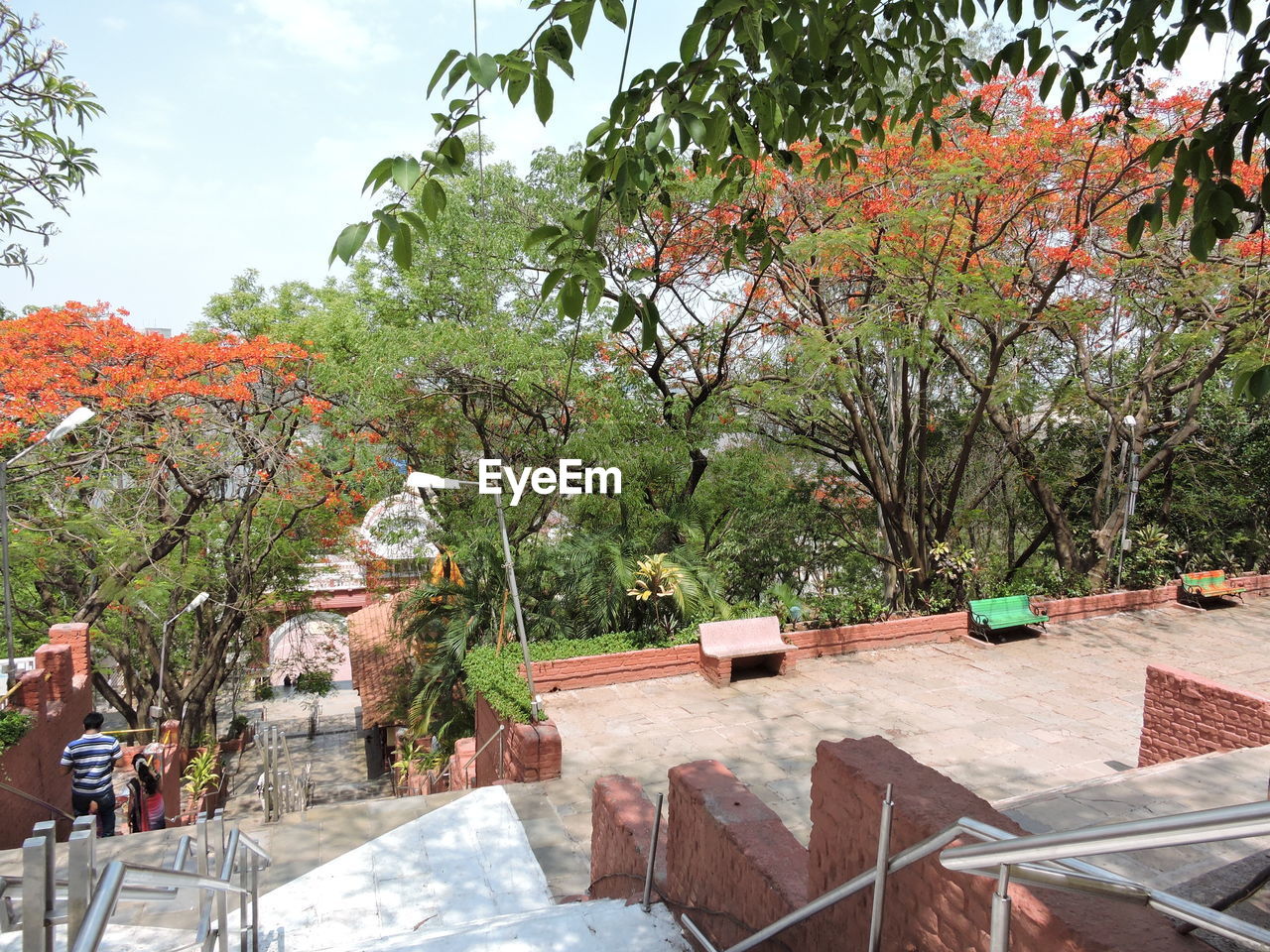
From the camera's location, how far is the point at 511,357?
11516 mm

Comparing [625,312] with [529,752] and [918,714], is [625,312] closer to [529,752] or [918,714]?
[529,752]

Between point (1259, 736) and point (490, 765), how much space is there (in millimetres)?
7248

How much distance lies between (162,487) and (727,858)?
38.7ft

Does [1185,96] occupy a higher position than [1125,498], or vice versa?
[1185,96]

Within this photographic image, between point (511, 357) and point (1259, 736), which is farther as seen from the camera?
point (511, 357)

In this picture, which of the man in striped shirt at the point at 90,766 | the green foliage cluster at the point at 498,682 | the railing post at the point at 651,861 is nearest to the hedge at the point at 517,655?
the green foliage cluster at the point at 498,682

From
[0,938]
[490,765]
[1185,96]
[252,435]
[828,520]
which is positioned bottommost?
[490,765]

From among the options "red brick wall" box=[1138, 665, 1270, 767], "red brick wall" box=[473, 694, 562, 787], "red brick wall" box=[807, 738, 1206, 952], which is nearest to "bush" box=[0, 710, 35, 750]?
"red brick wall" box=[473, 694, 562, 787]

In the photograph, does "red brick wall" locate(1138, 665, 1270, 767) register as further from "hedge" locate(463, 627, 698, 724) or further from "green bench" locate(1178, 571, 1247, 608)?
"green bench" locate(1178, 571, 1247, 608)

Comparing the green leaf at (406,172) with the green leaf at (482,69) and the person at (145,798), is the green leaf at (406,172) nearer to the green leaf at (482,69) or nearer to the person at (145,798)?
the green leaf at (482,69)

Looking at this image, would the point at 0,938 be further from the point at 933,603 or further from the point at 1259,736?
the point at 933,603

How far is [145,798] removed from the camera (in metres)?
9.23

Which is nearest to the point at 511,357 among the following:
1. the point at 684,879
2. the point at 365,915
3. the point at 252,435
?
the point at 252,435

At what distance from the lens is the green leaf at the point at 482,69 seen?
237 cm
